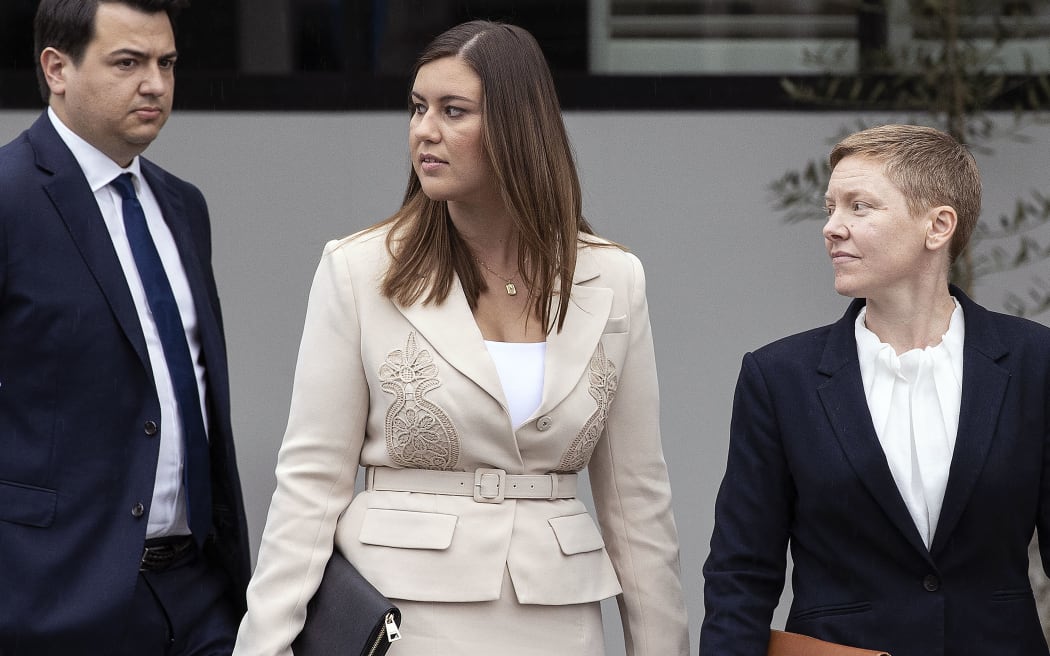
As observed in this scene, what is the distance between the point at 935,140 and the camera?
9.25 ft

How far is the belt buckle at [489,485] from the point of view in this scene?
2834 millimetres

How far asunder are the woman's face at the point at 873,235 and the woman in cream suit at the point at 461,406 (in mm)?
481

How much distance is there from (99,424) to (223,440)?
0.99ft

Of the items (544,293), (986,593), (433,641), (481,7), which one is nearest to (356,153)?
(481,7)

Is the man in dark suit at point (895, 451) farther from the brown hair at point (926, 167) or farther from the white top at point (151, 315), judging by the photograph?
the white top at point (151, 315)

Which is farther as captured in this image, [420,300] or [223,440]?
[223,440]

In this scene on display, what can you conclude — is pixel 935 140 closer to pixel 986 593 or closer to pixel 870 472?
pixel 870 472

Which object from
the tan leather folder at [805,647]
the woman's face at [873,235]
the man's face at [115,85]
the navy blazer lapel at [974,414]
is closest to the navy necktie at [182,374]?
the man's face at [115,85]

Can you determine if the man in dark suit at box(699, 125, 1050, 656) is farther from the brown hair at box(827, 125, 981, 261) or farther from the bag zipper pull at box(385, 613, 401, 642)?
the bag zipper pull at box(385, 613, 401, 642)

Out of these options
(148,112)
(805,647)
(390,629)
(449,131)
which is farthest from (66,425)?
(805,647)

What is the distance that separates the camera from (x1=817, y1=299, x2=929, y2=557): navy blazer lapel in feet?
8.71

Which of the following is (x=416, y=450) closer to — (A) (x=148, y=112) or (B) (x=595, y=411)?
(B) (x=595, y=411)

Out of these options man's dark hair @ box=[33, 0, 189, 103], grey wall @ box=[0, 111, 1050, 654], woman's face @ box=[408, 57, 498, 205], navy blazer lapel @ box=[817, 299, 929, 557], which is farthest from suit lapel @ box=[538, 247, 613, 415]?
grey wall @ box=[0, 111, 1050, 654]

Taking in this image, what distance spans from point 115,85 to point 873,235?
1667mm
